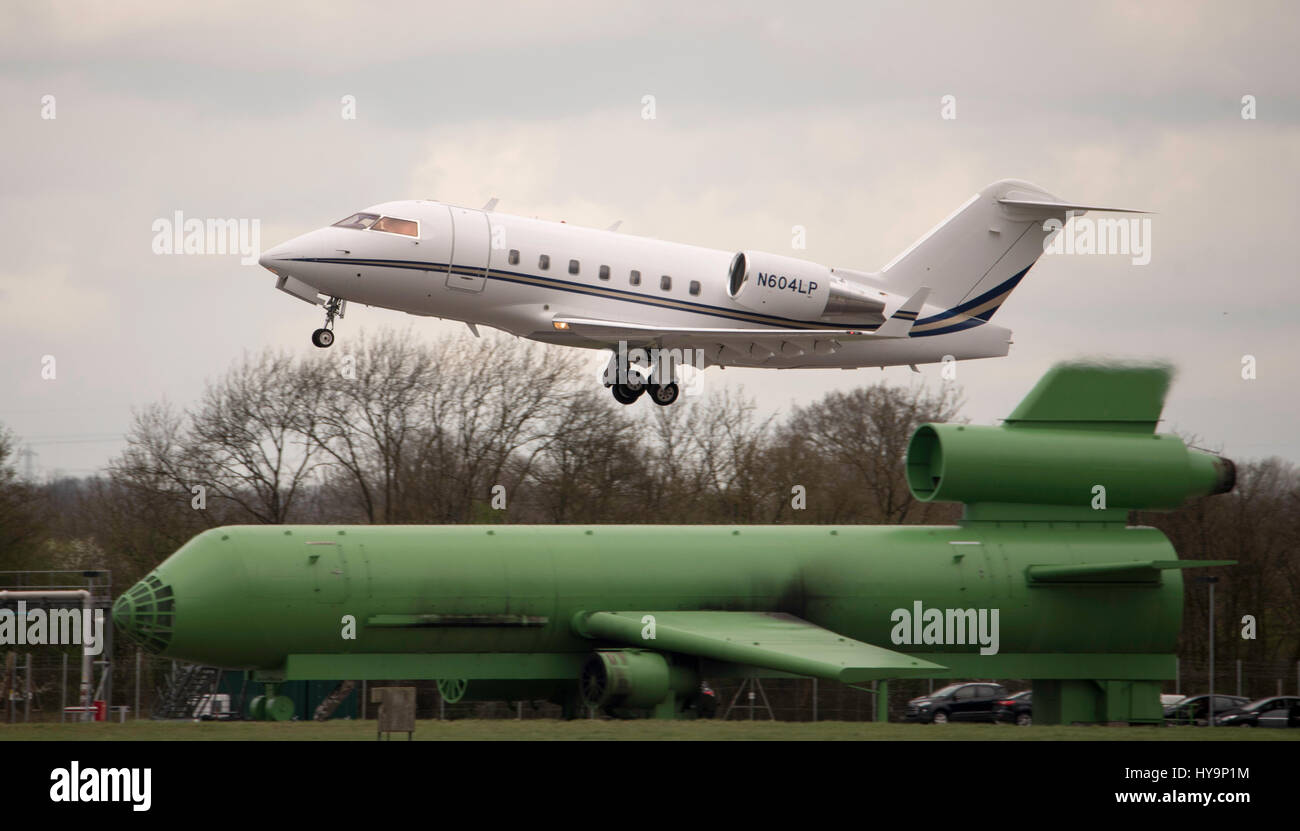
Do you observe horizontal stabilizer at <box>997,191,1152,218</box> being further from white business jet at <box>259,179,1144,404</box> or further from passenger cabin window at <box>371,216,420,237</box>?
passenger cabin window at <box>371,216,420,237</box>

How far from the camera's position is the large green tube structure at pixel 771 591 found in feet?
85.1

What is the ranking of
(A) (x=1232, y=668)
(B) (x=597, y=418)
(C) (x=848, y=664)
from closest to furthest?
1. (C) (x=848, y=664)
2. (A) (x=1232, y=668)
3. (B) (x=597, y=418)

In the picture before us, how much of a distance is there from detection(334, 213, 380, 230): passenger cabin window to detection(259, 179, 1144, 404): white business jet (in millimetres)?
26

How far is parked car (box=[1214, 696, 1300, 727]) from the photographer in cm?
4134

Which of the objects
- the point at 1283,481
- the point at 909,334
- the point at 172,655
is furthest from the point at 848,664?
the point at 1283,481

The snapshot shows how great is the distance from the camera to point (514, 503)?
5647 centimetres

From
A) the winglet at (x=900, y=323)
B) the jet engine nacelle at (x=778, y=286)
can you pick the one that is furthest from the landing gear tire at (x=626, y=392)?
the winglet at (x=900, y=323)

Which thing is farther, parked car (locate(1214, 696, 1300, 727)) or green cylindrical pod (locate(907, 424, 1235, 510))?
parked car (locate(1214, 696, 1300, 727))

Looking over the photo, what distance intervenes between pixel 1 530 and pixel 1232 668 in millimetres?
38644

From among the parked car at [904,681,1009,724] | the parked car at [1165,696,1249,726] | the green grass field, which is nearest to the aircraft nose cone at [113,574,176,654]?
the green grass field

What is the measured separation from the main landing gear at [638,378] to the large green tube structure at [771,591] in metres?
6.68

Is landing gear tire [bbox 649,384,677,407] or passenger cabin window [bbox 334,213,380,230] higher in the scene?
passenger cabin window [bbox 334,213,380,230]

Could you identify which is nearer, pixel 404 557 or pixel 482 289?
pixel 404 557
